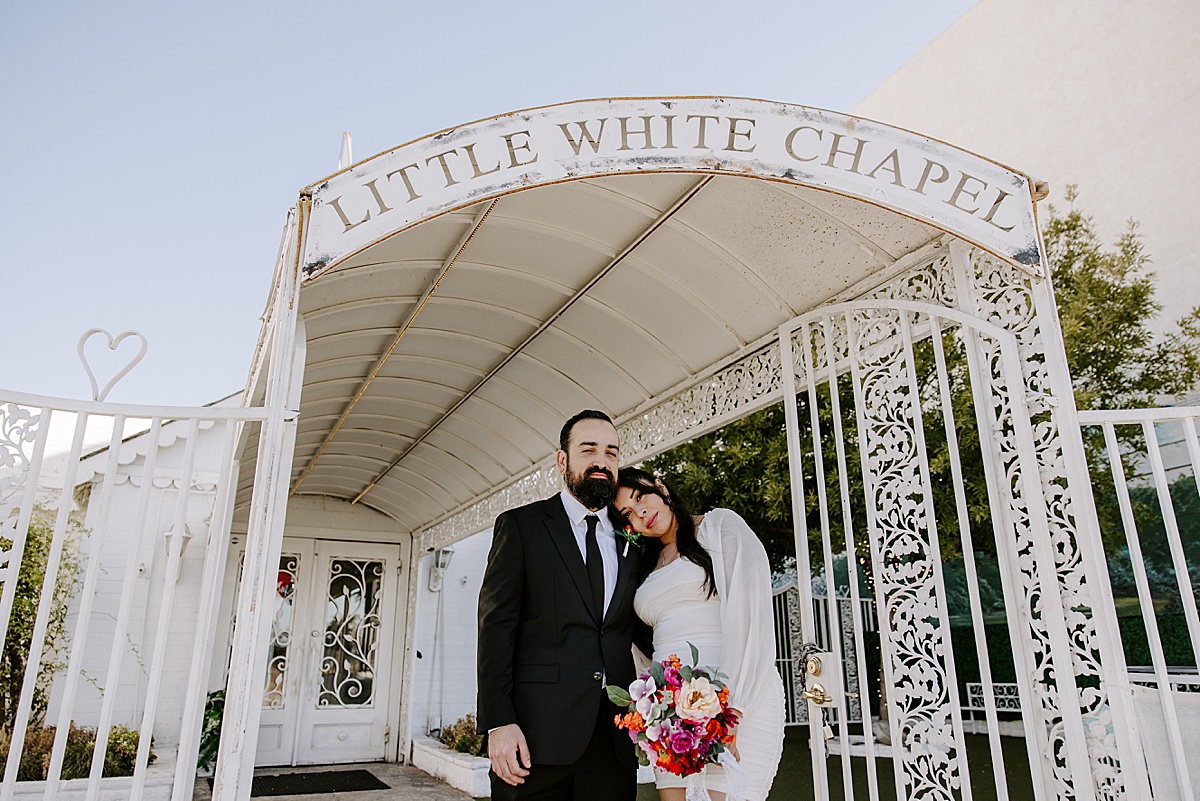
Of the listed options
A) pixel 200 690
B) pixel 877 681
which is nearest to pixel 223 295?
pixel 200 690

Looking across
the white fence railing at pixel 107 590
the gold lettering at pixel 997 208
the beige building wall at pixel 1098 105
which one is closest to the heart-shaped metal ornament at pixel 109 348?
the white fence railing at pixel 107 590

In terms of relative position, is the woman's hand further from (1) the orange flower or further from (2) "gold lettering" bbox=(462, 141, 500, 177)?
(2) "gold lettering" bbox=(462, 141, 500, 177)

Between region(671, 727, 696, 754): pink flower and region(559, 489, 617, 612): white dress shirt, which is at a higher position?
region(559, 489, 617, 612): white dress shirt

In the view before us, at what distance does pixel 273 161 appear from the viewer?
748 centimetres

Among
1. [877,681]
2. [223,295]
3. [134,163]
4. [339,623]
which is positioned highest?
[134,163]

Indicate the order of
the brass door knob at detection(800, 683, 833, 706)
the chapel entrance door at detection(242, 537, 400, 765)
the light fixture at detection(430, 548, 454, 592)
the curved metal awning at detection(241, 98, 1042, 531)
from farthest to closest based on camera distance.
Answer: the light fixture at detection(430, 548, 454, 592) → the chapel entrance door at detection(242, 537, 400, 765) → the brass door knob at detection(800, 683, 833, 706) → the curved metal awning at detection(241, 98, 1042, 531)

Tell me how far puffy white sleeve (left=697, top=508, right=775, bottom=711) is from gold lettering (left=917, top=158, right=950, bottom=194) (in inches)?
54.8

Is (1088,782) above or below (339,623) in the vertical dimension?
below

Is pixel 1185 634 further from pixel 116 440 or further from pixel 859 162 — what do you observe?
pixel 116 440

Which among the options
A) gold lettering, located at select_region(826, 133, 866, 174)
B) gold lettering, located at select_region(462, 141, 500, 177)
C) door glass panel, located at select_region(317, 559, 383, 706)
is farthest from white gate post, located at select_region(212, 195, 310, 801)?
door glass panel, located at select_region(317, 559, 383, 706)

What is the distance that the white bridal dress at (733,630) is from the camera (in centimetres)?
248

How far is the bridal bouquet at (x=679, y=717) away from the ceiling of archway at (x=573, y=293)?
5.60 feet

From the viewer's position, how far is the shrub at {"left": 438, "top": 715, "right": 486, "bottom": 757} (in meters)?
8.53

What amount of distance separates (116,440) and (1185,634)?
466 inches
